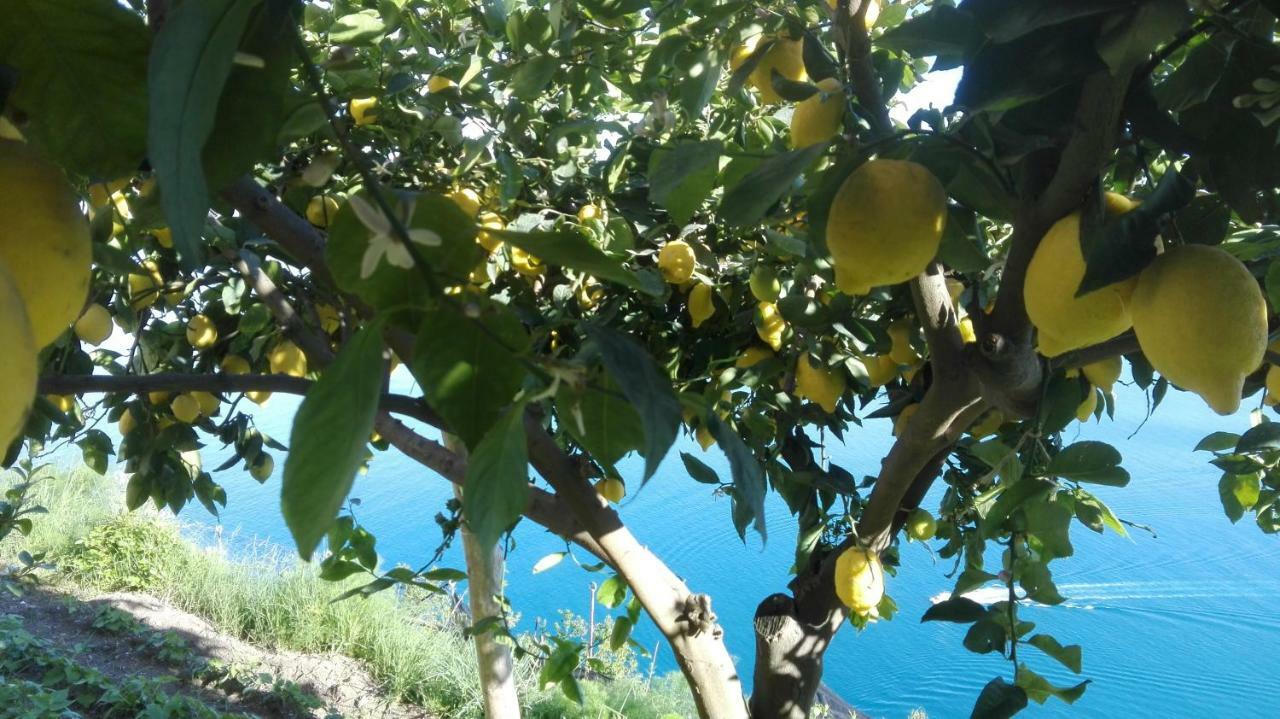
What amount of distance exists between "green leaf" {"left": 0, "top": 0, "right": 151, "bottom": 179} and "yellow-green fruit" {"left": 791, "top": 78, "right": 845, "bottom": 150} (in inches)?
16.6

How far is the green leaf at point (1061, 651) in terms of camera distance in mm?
842

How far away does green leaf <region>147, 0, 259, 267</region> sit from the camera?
0.70 ft

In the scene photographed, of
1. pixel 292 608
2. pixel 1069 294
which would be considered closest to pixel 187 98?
pixel 1069 294

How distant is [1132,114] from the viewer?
430 millimetres

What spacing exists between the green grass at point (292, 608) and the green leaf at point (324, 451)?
3.13 m

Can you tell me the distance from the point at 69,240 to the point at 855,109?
0.52 meters

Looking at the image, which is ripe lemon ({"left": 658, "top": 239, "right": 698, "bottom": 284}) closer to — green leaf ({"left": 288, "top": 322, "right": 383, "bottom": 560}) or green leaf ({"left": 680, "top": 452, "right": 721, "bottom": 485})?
green leaf ({"left": 680, "top": 452, "right": 721, "bottom": 485})

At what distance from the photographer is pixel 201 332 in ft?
4.44

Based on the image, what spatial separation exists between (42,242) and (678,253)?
956mm

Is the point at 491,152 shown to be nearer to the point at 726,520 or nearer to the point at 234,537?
the point at 726,520

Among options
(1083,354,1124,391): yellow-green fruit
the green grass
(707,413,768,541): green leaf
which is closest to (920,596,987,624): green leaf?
(1083,354,1124,391): yellow-green fruit

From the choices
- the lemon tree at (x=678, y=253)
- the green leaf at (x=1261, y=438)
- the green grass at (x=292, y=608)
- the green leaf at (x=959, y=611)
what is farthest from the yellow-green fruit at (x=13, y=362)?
the green grass at (x=292, y=608)

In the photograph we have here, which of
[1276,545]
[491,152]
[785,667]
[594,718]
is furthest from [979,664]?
[491,152]

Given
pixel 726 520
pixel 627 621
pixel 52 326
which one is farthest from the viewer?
pixel 726 520
